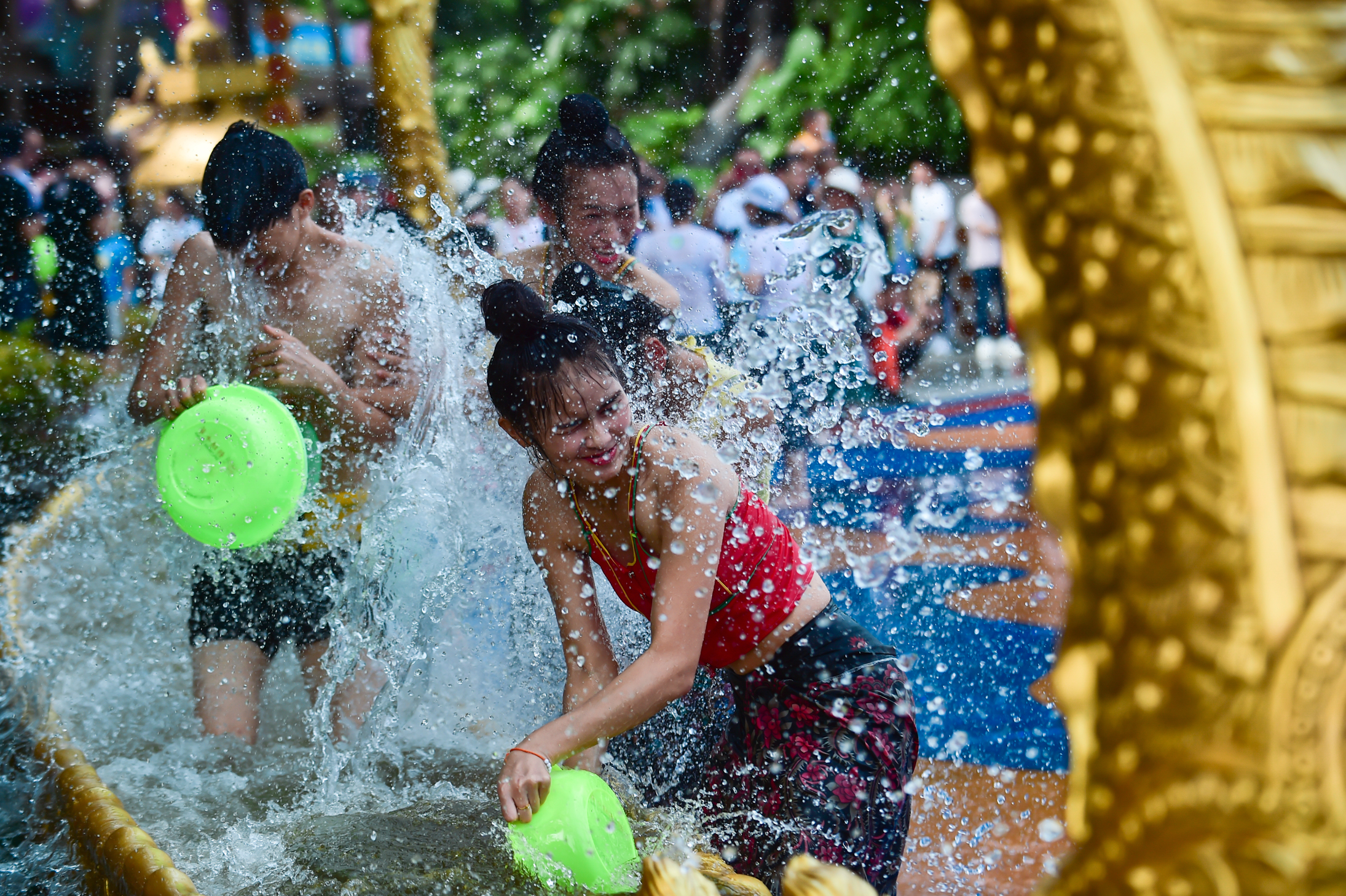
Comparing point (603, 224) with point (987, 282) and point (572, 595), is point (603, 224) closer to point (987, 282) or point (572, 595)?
point (572, 595)

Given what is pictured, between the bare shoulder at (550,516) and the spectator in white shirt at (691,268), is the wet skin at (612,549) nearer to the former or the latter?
the bare shoulder at (550,516)

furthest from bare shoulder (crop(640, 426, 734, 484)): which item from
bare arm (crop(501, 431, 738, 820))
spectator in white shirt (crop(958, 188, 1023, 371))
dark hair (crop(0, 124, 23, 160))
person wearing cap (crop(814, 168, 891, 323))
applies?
spectator in white shirt (crop(958, 188, 1023, 371))

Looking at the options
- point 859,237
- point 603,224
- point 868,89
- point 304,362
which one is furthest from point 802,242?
point 868,89

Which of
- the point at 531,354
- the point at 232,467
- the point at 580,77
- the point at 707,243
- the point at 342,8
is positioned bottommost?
the point at 232,467

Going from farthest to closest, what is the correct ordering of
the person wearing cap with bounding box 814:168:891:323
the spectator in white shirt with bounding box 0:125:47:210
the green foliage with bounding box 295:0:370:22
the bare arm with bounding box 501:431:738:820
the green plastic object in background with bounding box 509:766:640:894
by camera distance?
1. the green foliage with bounding box 295:0:370:22
2. the spectator in white shirt with bounding box 0:125:47:210
3. the person wearing cap with bounding box 814:168:891:323
4. the bare arm with bounding box 501:431:738:820
5. the green plastic object in background with bounding box 509:766:640:894

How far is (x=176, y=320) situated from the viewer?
10.5 feet

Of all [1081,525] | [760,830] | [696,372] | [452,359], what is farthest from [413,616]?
[1081,525]

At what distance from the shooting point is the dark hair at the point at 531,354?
2.22m

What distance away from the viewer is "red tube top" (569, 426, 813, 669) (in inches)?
87.4

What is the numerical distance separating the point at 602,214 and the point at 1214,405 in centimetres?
295

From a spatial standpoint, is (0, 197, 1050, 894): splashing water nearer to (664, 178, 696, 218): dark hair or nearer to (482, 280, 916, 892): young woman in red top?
(482, 280, 916, 892): young woman in red top

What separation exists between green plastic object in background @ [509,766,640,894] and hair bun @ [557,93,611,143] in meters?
2.13

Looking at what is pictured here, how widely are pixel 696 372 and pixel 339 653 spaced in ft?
4.54

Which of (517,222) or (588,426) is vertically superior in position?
(517,222)
